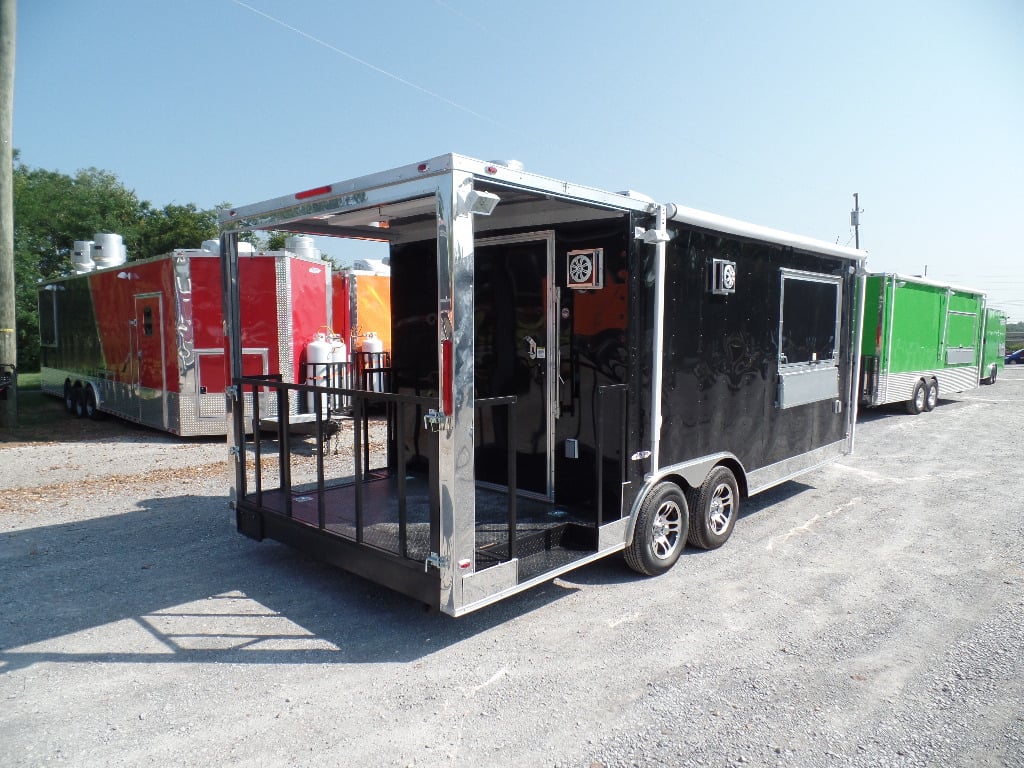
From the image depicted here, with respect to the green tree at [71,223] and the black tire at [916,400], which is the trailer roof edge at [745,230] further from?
the green tree at [71,223]

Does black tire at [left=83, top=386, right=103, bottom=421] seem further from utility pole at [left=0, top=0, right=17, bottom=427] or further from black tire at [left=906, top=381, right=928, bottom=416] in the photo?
black tire at [left=906, top=381, right=928, bottom=416]

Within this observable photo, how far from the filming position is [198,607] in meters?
4.05

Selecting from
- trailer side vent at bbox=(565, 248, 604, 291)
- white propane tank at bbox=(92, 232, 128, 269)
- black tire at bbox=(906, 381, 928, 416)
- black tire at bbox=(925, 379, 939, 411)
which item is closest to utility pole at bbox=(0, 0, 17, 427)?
white propane tank at bbox=(92, 232, 128, 269)

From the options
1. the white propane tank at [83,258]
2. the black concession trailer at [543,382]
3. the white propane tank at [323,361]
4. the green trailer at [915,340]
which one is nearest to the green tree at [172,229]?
the white propane tank at [83,258]

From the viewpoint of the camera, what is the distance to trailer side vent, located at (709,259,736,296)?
4.81 meters

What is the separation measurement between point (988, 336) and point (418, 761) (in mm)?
20409

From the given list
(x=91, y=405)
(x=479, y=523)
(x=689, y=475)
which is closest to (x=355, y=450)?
(x=479, y=523)

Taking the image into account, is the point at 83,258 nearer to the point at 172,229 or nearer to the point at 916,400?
the point at 916,400

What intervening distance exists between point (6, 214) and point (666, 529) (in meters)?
11.3

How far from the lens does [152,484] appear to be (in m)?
7.11

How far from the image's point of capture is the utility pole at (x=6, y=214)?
10516mm

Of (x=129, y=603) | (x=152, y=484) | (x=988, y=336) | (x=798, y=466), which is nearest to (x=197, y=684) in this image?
(x=129, y=603)

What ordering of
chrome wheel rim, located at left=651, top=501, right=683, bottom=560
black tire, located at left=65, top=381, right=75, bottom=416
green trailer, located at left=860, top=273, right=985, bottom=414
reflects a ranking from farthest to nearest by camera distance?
1. black tire, located at left=65, top=381, right=75, bottom=416
2. green trailer, located at left=860, top=273, right=985, bottom=414
3. chrome wheel rim, located at left=651, top=501, right=683, bottom=560

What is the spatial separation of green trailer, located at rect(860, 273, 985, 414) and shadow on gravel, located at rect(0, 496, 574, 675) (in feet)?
31.1
